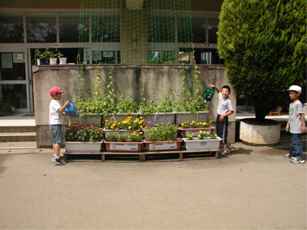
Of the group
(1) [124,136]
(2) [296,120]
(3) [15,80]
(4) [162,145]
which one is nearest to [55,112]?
(1) [124,136]

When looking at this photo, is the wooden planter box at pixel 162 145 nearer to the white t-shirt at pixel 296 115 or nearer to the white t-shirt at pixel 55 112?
the white t-shirt at pixel 55 112

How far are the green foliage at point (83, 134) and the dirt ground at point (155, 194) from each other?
0.48 metres

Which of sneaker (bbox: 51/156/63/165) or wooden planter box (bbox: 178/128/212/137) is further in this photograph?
wooden planter box (bbox: 178/128/212/137)

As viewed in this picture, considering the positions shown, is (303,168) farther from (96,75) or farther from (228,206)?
(96,75)

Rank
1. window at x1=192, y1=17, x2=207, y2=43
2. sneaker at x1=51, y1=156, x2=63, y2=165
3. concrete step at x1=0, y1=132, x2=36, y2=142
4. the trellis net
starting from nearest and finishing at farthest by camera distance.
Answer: sneaker at x1=51, y1=156, x2=63, y2=165 < concrete step at x1=0, y1=132, x2=36, y2=142 < the trellis net < window at x1=192, y1=17, x2=207, y2=43

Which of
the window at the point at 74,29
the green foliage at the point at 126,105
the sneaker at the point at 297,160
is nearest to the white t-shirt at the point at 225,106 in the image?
the sneaker at the point at 297,160

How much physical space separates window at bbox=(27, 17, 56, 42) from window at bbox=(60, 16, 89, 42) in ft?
1.00

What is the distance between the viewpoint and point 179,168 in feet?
21.0

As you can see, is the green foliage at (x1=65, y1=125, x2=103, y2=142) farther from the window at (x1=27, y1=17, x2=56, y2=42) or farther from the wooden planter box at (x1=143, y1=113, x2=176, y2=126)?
the window at (x1=27, y1=17, x2=56, y2=42)

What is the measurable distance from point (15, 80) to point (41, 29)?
6.48ft

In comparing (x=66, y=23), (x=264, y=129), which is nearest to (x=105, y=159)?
(x=264, y=129)

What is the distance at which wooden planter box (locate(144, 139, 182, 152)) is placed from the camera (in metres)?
6.91

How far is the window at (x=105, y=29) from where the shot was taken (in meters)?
11.3

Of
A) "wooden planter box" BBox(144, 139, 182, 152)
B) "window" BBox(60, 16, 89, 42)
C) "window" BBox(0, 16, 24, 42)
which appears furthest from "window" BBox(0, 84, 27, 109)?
"wooden planter box" BBox(144, 139, 182, 152)
